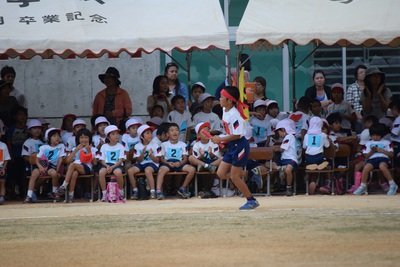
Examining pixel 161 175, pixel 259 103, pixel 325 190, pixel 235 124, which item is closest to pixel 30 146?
pixel 161 175

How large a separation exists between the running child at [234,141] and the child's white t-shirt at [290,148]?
3.21 meters

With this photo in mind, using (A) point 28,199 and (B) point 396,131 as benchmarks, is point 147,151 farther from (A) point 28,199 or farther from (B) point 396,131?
(B) point 396,131

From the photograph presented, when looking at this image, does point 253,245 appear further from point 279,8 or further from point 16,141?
point 16,141

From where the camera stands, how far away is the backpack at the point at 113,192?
15.3 meters

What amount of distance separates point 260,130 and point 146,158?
2.36 meters

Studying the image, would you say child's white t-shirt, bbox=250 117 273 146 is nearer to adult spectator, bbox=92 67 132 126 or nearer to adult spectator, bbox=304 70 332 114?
adult spectator, bbox=304 70 332 114

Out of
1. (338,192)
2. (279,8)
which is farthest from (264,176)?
(279,8)

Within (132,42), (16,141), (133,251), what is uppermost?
(132,42)

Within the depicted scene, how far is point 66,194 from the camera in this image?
15.8m

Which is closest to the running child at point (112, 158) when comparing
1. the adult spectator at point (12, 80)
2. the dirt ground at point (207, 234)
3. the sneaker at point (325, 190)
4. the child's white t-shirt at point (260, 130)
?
the dirt ground at point (207, 234)

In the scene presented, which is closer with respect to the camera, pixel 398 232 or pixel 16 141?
pixel 398 232

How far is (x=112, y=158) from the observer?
15.8 meters

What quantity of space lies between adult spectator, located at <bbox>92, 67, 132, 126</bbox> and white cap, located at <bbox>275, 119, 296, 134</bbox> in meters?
3.05

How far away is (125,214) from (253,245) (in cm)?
400
